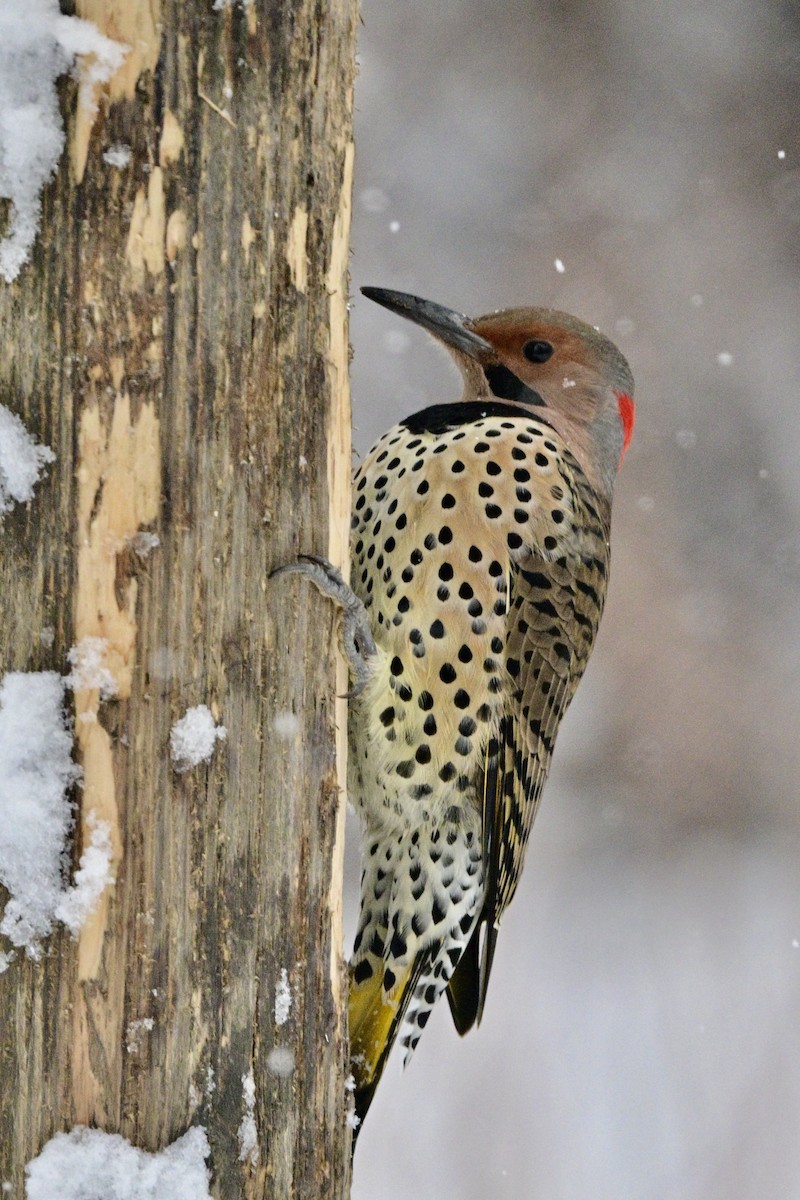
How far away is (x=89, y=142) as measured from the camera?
1.45 metres

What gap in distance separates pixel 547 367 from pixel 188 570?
165cm

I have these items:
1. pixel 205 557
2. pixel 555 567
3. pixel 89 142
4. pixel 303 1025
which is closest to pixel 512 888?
pixel 555 567

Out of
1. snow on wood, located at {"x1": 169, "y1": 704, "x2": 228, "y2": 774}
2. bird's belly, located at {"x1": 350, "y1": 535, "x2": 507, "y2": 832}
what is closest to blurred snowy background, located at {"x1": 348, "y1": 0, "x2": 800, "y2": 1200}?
bird's belly, located at {"x1": 350, "y1": 535, "x2": 507, "y2": 832}

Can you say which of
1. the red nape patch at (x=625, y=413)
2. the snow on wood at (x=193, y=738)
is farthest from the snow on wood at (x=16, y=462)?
the red nape patch at (x=625, y=413)

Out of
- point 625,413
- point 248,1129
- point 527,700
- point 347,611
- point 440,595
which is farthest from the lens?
point 625,413

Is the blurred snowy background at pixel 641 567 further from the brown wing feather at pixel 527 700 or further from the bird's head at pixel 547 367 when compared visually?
the bird's head at pixel 547 367

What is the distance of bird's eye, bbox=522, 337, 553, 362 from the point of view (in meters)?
2.92

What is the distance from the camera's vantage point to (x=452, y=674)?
2.36m

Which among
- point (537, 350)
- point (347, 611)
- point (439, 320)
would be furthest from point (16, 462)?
point (537, 350)

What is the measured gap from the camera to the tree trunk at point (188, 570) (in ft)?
4.70

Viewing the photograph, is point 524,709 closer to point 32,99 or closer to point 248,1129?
point 248,1129

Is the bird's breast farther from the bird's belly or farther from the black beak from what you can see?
the black beak

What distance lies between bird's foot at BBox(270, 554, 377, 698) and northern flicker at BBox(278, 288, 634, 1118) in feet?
0.04

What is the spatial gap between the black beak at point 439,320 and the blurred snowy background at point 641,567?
3.04 m
